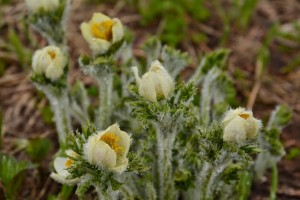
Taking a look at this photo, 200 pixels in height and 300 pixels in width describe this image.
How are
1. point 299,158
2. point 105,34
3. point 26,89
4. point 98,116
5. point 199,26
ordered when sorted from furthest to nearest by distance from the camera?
point 199,26
point 26,89
point 299,158
point 98,116
point 105,34

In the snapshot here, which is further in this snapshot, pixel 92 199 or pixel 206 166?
pixel 92 199

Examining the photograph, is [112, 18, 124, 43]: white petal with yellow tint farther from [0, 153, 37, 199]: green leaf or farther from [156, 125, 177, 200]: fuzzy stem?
[0, 153, 37, 199]: green leaf

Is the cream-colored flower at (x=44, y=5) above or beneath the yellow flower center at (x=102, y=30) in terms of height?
above

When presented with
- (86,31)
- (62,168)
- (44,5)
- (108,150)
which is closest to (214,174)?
(108,150)

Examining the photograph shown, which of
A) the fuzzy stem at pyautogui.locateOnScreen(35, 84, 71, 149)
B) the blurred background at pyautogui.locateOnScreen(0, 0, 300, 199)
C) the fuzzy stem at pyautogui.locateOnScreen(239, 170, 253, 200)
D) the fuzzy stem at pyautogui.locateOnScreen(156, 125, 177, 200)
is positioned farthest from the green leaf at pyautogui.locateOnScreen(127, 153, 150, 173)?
the blurred background at pyautogui.locateOnScreen(0, 0, 300, 199)

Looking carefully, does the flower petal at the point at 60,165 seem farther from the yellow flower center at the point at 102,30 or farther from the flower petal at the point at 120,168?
the yellow flower center at the point at 102,30

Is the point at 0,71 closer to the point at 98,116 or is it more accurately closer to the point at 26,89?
the point at 26,89

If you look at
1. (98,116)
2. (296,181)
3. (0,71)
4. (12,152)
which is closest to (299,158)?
(296,181)

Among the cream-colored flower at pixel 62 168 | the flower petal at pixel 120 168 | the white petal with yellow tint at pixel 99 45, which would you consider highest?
the white petal with yellow tint at pixel 99 45

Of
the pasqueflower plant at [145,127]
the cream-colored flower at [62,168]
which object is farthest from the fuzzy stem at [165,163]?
the cream-colored flower at [62,168]
